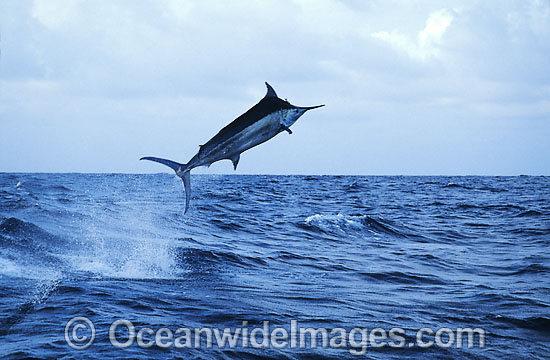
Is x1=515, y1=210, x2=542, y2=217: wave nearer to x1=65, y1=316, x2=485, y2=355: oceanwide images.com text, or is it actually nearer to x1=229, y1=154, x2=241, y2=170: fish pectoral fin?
x1=65, y1=316, x2=485, y2=355: oceanwide images.com text

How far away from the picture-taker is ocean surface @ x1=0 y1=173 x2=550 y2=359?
5992 mm

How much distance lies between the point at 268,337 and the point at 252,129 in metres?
2.96

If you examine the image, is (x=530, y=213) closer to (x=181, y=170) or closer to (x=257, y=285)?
(x=257, y=285)

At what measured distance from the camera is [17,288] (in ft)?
25.6

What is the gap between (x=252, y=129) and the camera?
13.6ft

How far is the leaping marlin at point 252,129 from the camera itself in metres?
4.10

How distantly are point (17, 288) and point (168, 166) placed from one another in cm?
418

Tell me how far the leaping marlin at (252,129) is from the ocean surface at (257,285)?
7.32 feet

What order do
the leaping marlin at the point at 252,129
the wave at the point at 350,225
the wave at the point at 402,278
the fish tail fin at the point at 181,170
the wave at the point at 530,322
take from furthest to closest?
the wave at the point at 350,225
the wave at the point at 402,278
the wave at the point at 530,322
the fish tail fin at the point at 181,170
the leaping marlin at the point at 252,129

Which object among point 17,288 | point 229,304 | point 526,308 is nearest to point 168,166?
point 229,304

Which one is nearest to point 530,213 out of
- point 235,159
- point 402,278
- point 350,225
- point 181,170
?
point 350,225

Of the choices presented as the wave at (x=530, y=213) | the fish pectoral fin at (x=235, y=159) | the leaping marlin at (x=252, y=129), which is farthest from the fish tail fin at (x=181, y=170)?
the wave at (x=530, y=213)

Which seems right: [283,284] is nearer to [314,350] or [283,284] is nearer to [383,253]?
[314,350]

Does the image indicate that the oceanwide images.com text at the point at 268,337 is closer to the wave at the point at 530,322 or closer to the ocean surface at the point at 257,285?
the ocean surface at the point at 257,285
